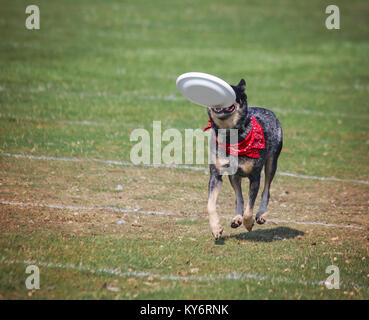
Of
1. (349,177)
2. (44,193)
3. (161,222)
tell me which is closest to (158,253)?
(161,222)

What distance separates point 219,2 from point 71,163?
25.4m

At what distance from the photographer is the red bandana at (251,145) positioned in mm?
9531

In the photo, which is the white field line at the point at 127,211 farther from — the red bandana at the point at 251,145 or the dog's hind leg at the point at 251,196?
the red bandana at the point at 251,145

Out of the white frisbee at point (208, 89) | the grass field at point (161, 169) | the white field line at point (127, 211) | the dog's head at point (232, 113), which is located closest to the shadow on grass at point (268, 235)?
the grass field at point (161, 169)

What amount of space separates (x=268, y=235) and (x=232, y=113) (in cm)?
251

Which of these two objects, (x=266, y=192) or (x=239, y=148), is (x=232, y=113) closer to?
(x=239, y=148)

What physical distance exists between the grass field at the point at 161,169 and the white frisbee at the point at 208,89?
7.62 feet

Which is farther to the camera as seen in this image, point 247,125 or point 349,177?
point 349,177

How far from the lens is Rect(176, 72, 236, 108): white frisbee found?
29.5 feet

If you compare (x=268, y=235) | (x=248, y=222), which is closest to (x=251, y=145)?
A: (x=248, y=222)

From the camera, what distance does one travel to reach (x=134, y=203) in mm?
12047

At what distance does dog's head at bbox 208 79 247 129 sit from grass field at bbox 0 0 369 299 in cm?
199

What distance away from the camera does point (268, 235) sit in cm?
1072

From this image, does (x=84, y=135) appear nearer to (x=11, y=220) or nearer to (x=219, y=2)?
(x=11, y=220)
